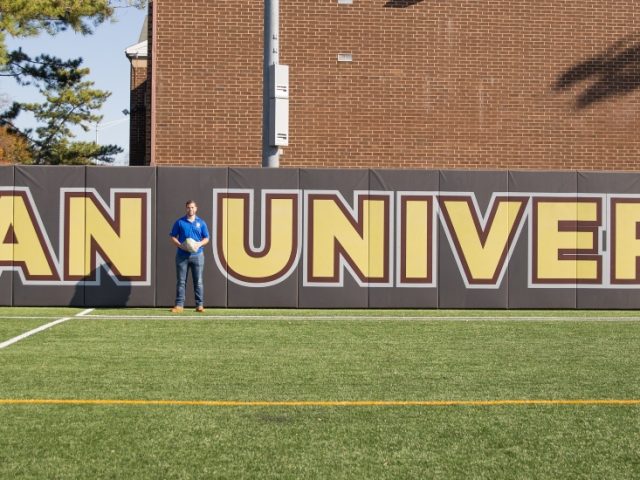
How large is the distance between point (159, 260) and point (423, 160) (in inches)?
257

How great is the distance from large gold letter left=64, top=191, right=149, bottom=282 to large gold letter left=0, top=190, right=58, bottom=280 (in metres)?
0.34

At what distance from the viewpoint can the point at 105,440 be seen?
629 centimetres

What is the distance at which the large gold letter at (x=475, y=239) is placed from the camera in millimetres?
16266

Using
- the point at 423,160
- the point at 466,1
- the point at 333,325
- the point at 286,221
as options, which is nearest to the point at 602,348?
the point at 333,325

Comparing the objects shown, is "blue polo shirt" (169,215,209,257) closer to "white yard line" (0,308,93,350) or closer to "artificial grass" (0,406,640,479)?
"white yard line" (0,308,93,350)

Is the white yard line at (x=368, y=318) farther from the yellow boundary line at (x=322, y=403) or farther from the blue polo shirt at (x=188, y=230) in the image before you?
the yellow boundary line at (x=322, y=403)

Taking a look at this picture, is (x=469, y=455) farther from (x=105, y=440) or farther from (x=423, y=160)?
(x=423, y=160)

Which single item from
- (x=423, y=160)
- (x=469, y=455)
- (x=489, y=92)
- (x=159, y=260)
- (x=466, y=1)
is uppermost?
(x=466, y=1)

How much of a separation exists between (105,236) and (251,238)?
7.79ft

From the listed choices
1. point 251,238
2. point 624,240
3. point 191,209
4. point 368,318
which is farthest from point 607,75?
point 191,209

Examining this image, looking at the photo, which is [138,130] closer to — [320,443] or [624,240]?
[624,240]

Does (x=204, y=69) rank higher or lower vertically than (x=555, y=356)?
higher

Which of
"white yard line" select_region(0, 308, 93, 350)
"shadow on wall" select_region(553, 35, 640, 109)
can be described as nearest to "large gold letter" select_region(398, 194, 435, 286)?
"white yard line" select_region(0, 308, 93, 350)

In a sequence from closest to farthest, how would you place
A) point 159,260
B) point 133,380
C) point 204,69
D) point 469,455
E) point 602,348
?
point 469,455, point 133,380, point 602,348, point 159,260, point 204,69
